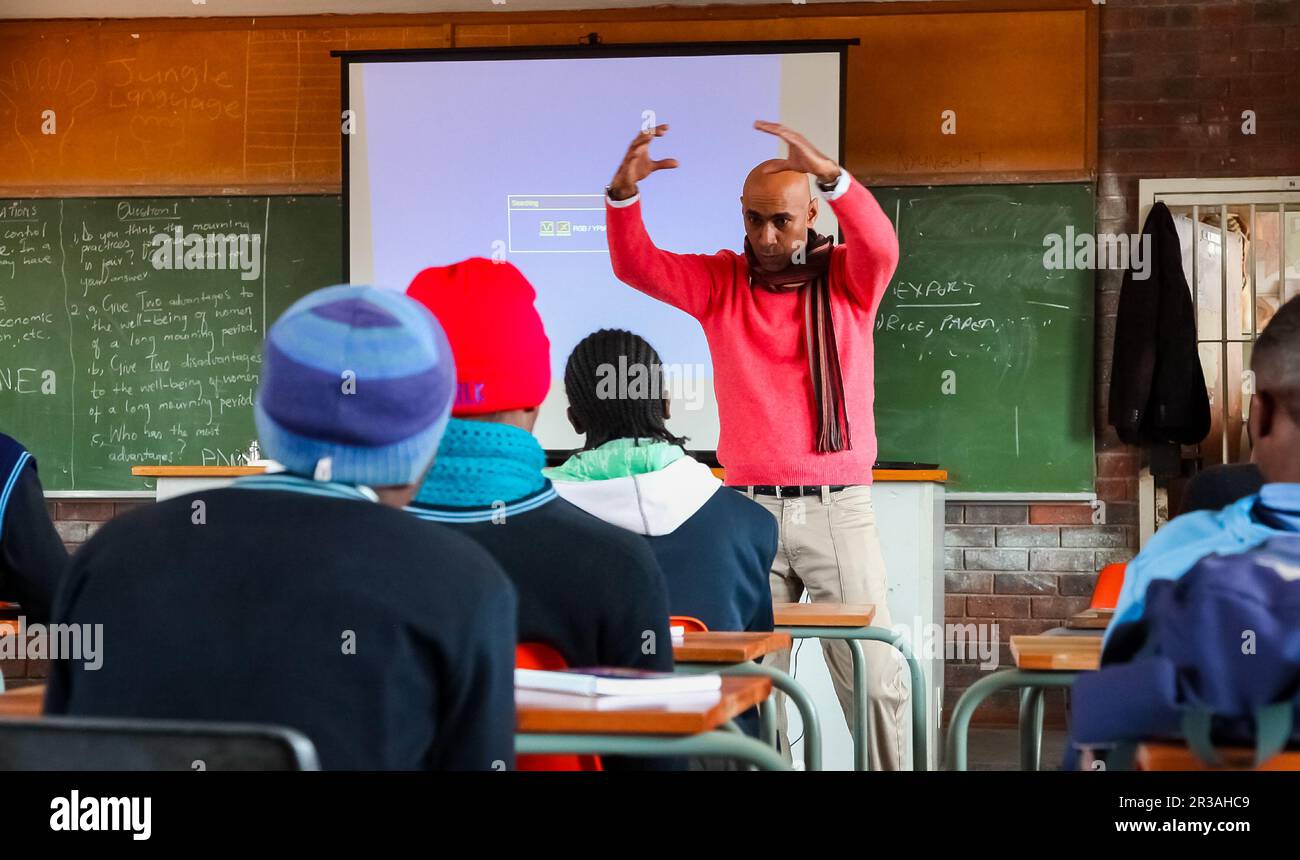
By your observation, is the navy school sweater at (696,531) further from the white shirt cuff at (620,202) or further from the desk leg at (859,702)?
the white shirt cuff at (620,202)

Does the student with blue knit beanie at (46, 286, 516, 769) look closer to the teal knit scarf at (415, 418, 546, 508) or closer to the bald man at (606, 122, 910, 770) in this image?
the teal knit scarf at (415, 418, 546, 508)

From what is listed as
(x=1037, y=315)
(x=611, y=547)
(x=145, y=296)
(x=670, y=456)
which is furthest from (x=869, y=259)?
(x=145, y=296)

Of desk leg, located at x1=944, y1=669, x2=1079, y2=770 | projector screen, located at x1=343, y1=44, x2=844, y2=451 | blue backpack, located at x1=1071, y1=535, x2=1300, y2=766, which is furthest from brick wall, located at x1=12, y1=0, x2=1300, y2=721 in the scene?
blue backpack, located at x1=1071, y1=535, x2=1300, y2=766

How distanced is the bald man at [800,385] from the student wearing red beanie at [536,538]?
1.90 metres

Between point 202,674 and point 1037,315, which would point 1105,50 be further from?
point 202,674

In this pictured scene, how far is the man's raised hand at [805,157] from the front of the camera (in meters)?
3.19

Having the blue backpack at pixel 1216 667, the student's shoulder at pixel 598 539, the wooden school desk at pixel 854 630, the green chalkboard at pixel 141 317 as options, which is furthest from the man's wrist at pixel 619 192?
the green chalkboard at pixel 141 317

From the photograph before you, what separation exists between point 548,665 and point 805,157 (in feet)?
6.12

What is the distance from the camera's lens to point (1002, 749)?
16.8 ft

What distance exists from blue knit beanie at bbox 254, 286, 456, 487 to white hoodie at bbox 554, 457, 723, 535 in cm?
122

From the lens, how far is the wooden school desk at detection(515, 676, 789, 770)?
139 cm

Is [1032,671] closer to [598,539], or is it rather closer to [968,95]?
[598,539]

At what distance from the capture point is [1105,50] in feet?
18.7

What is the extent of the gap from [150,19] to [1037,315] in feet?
13.0
